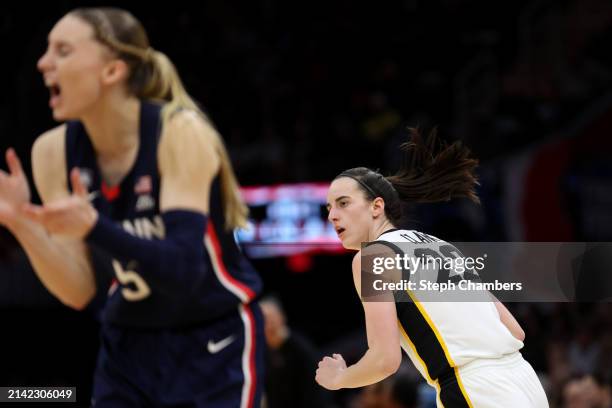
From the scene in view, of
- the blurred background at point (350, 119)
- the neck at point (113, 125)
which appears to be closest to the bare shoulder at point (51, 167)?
the neck at point (113, 125)

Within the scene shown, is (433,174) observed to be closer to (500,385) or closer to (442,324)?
(442,324)

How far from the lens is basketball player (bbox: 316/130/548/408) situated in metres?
2.95

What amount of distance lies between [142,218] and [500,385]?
1.39m

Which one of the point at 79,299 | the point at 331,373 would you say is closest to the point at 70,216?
the point at 79,299

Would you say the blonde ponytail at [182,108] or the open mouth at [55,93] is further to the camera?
the blonde ponytail at [182,108]

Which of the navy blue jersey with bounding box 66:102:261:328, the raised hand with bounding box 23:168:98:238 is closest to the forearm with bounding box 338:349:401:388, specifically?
the navy blue jersey with bounding box 66:102:261:328

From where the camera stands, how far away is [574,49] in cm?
1084

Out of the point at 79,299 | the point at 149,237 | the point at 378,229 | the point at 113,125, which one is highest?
the point at 113,125

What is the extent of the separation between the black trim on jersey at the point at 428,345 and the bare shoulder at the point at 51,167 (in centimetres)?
130

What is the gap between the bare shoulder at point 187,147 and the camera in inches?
140

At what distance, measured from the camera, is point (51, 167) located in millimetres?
3766

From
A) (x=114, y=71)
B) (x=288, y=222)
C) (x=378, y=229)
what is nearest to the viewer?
(x=378, y=229)

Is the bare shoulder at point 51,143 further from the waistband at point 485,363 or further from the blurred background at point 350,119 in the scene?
the blurred background at point 350,119

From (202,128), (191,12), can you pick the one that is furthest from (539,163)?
(202,128)
